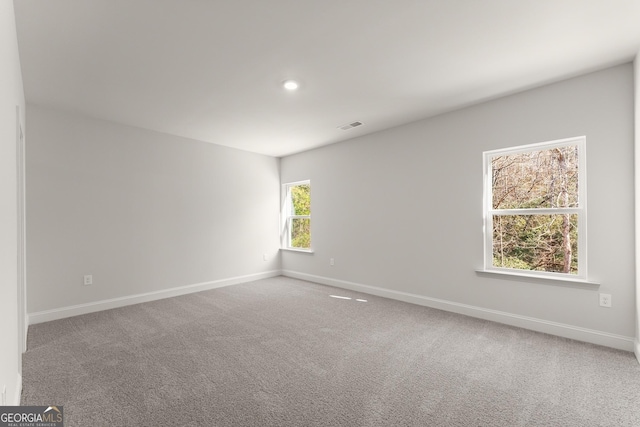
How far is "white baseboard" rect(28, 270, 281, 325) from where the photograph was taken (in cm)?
348

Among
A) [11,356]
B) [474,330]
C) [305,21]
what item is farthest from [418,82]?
[11,356]

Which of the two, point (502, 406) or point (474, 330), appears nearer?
point (502, 406)

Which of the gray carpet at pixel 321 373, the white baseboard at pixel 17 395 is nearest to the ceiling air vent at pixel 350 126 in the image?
the gray carpet at pixel 321 373

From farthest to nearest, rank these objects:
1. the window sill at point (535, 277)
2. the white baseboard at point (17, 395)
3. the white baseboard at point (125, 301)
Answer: the white baseboard at point (125, 301) < the window sill at point (535, 277) < the white baseboard at point (17, 395)

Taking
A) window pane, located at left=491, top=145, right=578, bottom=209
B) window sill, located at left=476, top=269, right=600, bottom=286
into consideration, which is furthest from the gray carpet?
window pane, located at left=491, top=145, right=578, bottom=209

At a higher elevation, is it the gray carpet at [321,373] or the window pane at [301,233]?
the window pane at [301,233]

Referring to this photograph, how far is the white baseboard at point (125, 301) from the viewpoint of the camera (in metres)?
3.48

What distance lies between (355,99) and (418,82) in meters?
0.71

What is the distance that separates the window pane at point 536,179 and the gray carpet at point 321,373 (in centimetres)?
138

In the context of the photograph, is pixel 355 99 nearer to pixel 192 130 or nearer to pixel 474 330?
pixel 192 130

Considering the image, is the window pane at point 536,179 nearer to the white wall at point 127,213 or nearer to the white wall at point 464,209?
the white wall at point 464,209

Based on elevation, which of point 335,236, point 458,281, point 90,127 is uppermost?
point 90,127

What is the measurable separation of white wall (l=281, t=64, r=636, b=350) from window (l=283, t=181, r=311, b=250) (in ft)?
0.90

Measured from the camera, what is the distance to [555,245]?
3117 mm
